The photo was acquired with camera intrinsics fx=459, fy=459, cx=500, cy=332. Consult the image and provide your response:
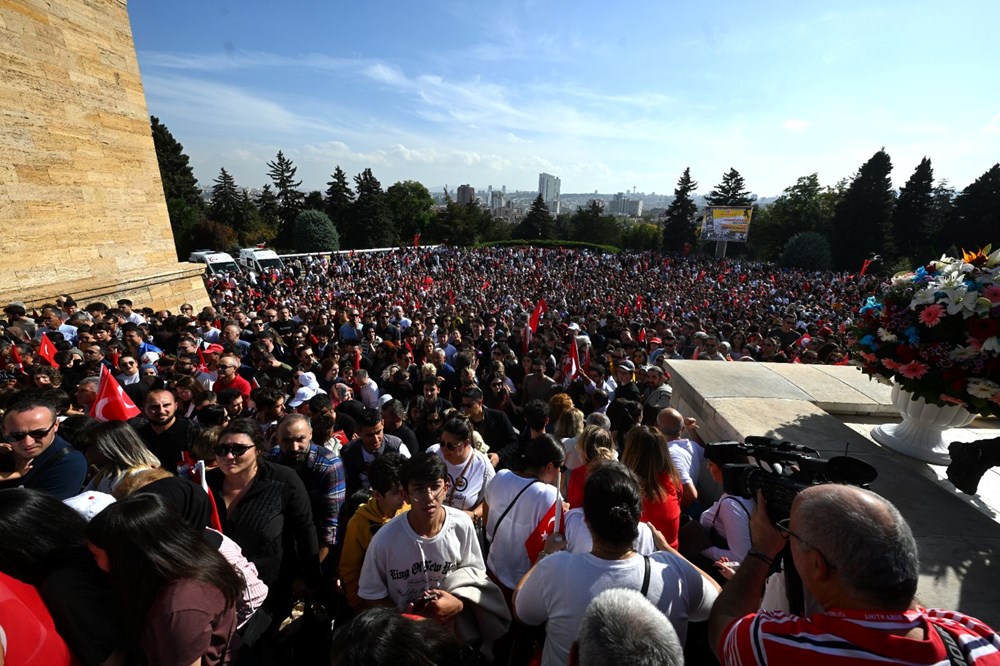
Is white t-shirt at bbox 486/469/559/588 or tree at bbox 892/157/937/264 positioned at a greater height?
tree at bbox 892/157/937/264

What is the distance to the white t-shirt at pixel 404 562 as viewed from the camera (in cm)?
237

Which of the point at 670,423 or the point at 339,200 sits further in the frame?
the point at 339,200

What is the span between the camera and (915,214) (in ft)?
147

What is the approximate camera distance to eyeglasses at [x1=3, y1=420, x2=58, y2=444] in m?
3.05

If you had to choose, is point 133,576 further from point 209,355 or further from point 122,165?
point 122,165

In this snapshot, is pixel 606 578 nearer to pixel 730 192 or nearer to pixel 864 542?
pixel 864 542

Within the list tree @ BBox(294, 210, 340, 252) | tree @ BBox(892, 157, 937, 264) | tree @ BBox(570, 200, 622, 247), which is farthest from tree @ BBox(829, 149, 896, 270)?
tree @ BBox(294, 210, 340, 252)

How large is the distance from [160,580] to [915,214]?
201ft

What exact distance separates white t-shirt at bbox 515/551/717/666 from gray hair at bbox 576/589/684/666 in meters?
0.43

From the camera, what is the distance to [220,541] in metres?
2.41

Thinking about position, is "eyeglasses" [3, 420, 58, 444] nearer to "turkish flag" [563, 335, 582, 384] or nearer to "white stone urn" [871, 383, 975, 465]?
"white stone urn" [871, 383, 975, 465]

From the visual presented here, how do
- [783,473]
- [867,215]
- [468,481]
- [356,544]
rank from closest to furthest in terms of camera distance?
[783,473], [356,544], [468,481], [867,215]

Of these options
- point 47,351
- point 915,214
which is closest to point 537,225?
point 915,214

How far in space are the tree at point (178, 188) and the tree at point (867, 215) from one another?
61.7 meters
